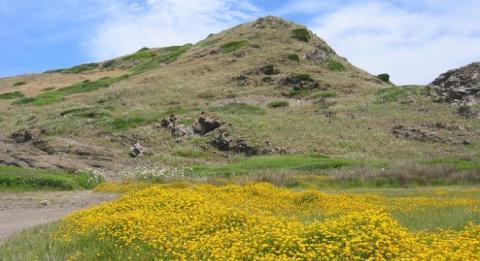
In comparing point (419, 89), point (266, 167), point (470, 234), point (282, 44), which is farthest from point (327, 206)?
point (282, 44)

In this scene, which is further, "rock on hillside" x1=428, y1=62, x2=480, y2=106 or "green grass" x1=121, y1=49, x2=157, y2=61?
"green grass" x1=121, y1=49, x2=157, y2=61

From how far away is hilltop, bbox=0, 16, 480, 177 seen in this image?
4528 cm

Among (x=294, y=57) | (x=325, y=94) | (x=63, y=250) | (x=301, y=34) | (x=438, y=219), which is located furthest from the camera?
(x=301, y=34)

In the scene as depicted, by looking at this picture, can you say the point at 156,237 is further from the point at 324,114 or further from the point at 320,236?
the point at 324,114

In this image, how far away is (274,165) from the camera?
1572 inches

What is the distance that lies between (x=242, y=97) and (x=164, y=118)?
1245cm

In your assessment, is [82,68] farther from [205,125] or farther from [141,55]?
[205,125]

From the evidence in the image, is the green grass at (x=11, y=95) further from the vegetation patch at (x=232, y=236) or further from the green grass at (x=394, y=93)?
the vegetation patch at (x=232, y=236)

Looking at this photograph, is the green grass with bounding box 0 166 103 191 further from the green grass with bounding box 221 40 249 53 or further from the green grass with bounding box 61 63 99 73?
the green grass with bounding box 61 63 99 73

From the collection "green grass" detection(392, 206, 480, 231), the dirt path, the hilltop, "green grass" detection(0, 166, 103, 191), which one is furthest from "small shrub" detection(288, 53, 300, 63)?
"green grass" detection(392, 206, 480, 231)

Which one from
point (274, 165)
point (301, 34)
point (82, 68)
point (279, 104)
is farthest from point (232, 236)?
point (82, 68)

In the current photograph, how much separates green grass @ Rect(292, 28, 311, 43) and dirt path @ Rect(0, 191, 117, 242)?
2409 inches

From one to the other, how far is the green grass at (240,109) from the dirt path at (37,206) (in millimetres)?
30312

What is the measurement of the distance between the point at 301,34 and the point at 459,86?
33.2 meters
